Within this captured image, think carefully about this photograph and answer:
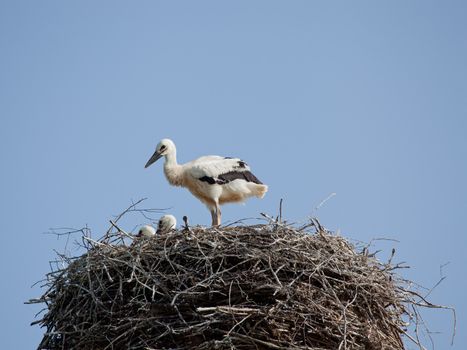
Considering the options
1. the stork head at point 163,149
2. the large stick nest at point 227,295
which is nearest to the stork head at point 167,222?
the stork head at point 163,149

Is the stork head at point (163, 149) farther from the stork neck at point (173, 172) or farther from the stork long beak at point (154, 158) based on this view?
the stork neck at point (173, 172)

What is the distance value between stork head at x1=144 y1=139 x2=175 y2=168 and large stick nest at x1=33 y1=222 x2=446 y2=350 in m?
3.24

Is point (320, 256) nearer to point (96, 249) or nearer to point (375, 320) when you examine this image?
point (375, 320)

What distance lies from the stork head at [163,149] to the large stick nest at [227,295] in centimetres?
324

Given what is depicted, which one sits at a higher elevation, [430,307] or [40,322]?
[40,322]

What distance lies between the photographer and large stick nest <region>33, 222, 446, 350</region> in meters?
6.40

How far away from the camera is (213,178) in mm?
9961

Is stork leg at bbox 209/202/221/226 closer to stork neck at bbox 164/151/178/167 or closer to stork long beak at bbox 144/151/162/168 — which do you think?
stork neck at bbox 164/151/178/167

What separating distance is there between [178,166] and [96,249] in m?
3.19

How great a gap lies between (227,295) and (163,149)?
411 centimetres

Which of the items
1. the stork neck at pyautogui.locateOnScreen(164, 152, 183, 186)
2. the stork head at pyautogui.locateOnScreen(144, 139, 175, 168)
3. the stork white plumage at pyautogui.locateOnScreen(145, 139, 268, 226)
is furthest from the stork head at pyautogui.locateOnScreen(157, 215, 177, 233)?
the stork head at pyautogui.locateOnScreen(144, 139, 175, 168)

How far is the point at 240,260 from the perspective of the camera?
268 inches

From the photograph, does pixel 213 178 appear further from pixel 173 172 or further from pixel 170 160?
pixel 170 160

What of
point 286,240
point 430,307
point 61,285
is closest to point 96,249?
point 61,285
